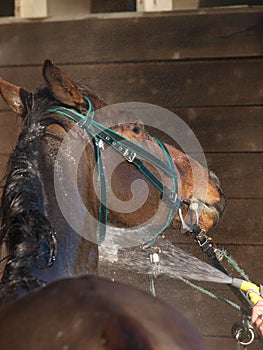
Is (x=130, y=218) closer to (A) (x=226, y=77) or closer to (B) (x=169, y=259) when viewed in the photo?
(B) (x=169, y=259)

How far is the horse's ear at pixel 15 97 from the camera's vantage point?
2902mm

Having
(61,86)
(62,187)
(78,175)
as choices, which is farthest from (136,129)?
(62,187)

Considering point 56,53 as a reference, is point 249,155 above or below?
below

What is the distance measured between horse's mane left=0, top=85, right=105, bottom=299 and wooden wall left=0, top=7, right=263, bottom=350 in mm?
1830

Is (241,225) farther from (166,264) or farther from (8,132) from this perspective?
(8,132)

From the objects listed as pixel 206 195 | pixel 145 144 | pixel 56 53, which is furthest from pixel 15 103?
pixel 56 53

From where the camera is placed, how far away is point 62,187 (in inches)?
92.4

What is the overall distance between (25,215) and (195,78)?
2.41 meters

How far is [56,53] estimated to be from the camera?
444 cm

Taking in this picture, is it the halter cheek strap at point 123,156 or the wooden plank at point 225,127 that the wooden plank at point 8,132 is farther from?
the halter cheek strap at point 123,156

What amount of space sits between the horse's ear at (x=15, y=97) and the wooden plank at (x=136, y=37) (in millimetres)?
1482

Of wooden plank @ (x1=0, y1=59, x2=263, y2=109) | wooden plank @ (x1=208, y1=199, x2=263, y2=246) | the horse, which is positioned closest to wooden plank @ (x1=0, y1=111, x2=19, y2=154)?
wooden plank @ (x1=0, y1=59, x2=263, y2=109)

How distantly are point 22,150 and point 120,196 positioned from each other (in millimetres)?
413

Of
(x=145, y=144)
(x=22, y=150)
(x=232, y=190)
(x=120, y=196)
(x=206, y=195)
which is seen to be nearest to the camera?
(x=22, y=150)
